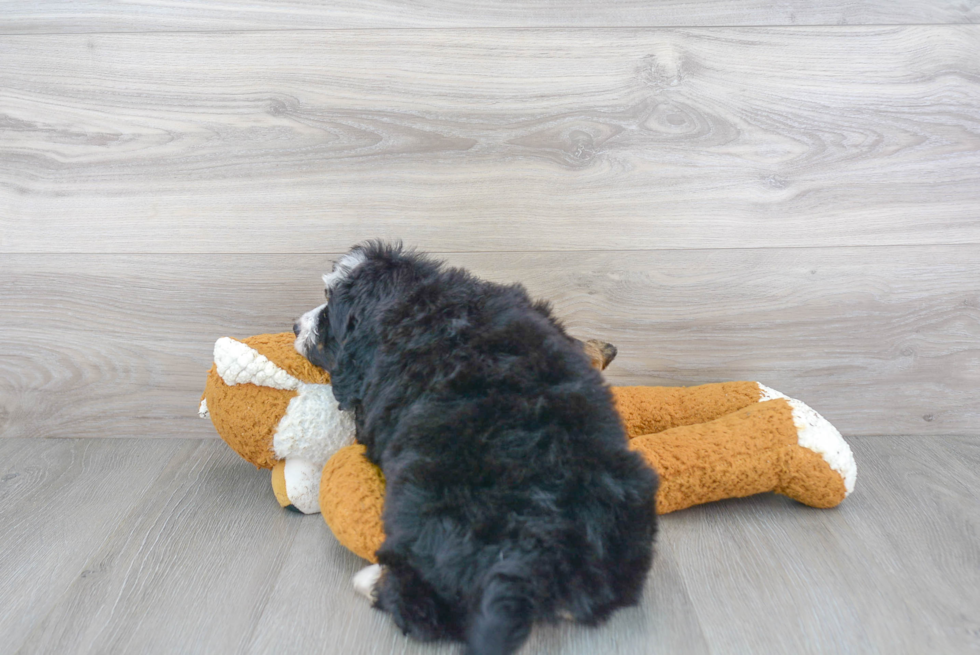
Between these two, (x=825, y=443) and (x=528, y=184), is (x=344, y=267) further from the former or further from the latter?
(x=825, y=443)

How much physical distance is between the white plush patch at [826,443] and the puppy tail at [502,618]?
24.8 inches

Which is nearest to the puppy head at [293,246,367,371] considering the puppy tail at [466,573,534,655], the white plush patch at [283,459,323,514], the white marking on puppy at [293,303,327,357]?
the white marking on puppy at [293,303,327,357]

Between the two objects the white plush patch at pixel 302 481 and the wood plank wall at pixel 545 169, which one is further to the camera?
the wood plank wall at pixel 545 169

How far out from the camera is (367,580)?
0.93 metres

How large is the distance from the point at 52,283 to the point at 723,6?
1526 millimetres

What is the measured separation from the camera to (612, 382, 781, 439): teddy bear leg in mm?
1255

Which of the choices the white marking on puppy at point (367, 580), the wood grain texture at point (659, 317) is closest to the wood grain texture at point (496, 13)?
the wood grain texture at point (659, 317)

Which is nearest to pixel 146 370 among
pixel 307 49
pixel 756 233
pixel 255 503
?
pixel 255 503

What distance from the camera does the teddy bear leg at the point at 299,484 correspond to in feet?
3.80

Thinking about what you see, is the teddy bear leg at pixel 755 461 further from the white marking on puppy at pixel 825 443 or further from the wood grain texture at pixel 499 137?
the wood grain texture at pixel 499 137

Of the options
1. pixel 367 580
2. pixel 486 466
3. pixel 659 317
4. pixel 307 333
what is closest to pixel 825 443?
pixel 659 317

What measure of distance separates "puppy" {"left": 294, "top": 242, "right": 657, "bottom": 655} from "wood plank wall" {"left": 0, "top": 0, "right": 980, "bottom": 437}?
16.8 inches

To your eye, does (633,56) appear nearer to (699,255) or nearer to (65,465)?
(699,255)

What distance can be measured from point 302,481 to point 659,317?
802mm
